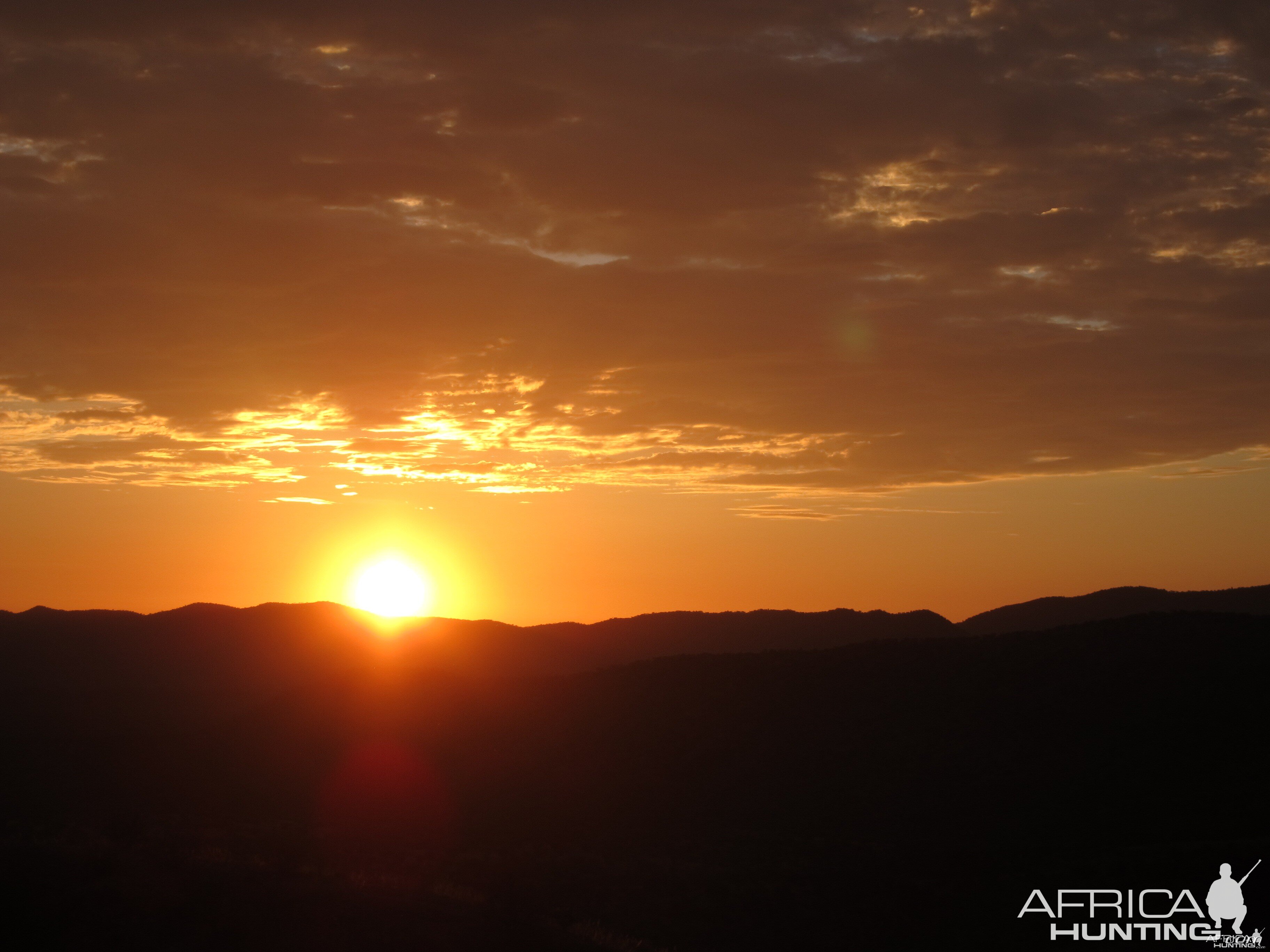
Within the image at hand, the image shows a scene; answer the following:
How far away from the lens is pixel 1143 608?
109562 millimetres

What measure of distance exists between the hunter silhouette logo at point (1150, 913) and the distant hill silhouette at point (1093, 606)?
8221 cm

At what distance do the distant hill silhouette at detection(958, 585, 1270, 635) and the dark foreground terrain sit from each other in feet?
190

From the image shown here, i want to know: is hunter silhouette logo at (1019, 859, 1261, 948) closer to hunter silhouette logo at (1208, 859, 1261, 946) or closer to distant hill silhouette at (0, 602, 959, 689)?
hunter silhouette logo at (1208, 859, 1261, 946)

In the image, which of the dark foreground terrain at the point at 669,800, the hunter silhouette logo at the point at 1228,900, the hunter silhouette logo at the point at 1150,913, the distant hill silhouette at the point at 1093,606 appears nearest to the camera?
the dark foreground terrain at the point at 669,800

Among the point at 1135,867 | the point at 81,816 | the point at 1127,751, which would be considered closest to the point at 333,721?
the point at 81,816

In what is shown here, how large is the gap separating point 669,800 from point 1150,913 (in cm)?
2347

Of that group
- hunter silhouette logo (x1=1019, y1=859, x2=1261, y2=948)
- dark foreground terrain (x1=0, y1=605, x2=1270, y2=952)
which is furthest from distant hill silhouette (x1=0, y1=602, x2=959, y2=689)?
hunter silhouette logo (x1=1019, y1=859, x2=1261, y2=948)

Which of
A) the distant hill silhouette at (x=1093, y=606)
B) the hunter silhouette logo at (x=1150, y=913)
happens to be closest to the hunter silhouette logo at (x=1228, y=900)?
the hunter silhouette logo at (x=1150, y=913)

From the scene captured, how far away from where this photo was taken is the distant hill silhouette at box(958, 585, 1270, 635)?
102438 mm

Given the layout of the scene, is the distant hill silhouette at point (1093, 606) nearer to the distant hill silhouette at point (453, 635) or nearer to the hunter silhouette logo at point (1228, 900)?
the distant hill silhouette at point (453, 635)

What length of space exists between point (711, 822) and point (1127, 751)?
666 inches

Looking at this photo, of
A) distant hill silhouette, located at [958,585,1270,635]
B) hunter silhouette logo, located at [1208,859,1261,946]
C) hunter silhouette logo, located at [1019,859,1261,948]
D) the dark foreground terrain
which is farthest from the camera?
distant hill silhouette, located at [958,585,1270,635]

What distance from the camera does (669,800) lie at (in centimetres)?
4406

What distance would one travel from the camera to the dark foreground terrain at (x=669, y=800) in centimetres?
1716
